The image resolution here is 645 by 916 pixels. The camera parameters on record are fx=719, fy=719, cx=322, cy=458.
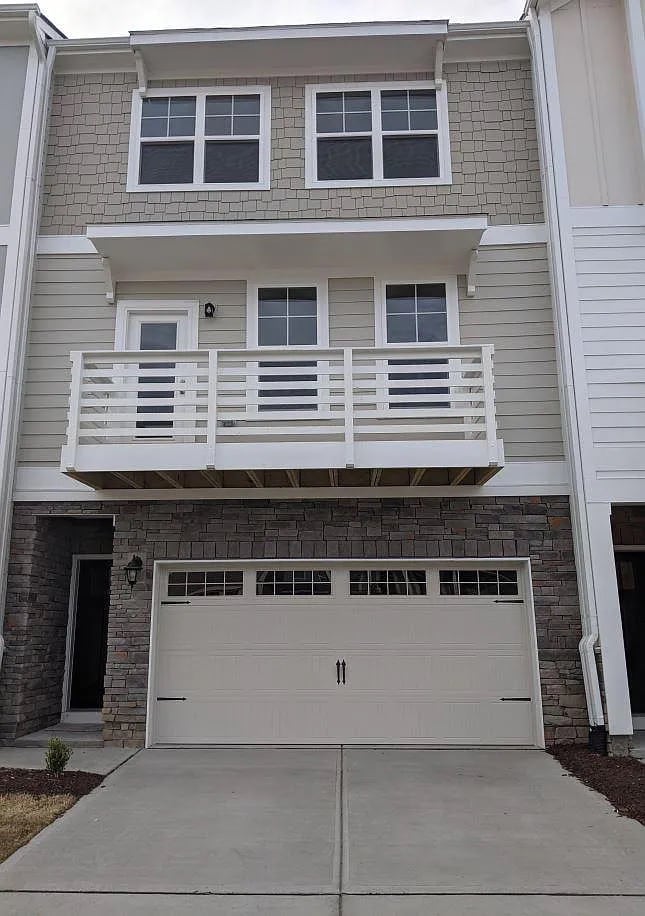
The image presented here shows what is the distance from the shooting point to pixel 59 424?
878 centimetres

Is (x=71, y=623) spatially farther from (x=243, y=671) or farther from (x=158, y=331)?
(x=158, y=331)

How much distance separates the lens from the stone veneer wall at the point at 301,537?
27.1 ft

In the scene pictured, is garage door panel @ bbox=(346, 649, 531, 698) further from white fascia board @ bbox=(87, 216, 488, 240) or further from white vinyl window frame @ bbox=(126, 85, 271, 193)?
white vinyl window frame @ bbox=(126, 85, 271, 193)

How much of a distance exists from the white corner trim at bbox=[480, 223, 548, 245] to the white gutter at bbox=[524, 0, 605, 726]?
16 cm

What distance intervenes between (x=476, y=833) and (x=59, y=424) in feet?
21.0

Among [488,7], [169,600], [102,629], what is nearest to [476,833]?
[169,600]

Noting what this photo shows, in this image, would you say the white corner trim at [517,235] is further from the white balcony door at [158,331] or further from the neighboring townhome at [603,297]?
the white balcony door at [158,331]

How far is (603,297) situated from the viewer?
8.69 metres

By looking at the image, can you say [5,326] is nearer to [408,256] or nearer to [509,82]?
[408,256]

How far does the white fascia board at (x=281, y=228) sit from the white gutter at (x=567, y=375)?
1076mm

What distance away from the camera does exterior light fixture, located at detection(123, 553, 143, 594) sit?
27.4 feet

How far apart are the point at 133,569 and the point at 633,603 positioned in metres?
6.41

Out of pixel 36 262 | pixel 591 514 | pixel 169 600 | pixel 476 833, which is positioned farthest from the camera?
pixel 36 262

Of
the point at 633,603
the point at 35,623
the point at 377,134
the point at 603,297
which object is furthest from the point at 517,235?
the point at 35,623
